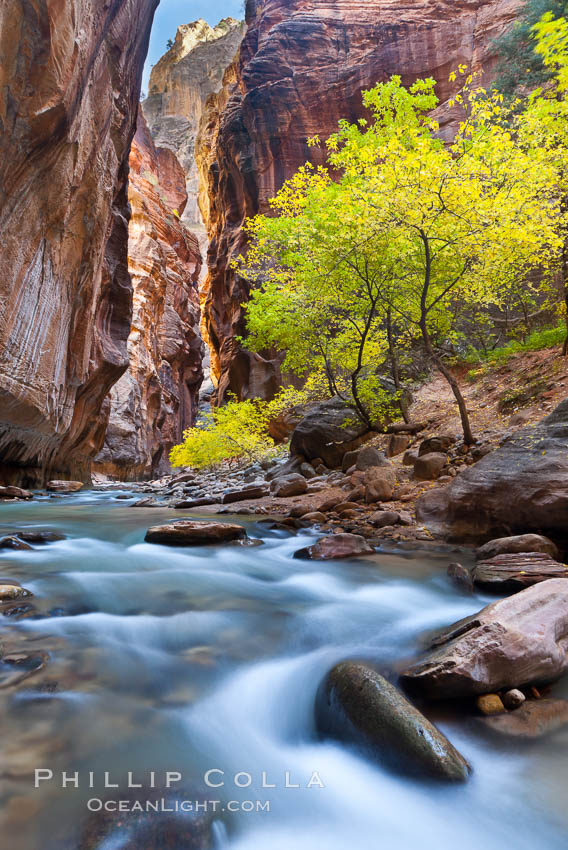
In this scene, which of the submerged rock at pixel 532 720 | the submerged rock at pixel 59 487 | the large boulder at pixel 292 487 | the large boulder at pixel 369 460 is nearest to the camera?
the submerged rock at pixel 532 720

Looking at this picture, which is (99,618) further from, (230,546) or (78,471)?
(78,471)

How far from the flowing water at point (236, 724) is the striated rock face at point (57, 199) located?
8.08 m

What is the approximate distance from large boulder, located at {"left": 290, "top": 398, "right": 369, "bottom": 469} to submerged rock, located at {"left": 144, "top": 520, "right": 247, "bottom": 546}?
6.20 meters

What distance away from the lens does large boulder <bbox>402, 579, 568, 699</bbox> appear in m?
2.24

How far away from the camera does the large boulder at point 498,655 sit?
224cm

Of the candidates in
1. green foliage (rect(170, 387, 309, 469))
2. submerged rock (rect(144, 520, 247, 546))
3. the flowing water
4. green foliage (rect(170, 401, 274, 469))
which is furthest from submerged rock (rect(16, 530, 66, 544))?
green foliage (rect(170, 401, 274, 469))

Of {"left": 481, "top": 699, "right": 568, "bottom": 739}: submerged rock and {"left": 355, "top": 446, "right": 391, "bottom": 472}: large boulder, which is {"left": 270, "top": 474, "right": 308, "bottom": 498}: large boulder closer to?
{"left": 355, "top": 446, "right": 391, "bottom": 472}: large boulder

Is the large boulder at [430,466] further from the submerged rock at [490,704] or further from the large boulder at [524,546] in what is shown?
the submerged rock at [490,704]

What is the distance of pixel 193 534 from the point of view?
5875mm

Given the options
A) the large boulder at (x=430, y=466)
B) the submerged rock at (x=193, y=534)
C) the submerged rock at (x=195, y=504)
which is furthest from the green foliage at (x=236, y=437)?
the submerged rock at (x=193, y=534)

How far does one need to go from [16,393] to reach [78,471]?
10.9 meters

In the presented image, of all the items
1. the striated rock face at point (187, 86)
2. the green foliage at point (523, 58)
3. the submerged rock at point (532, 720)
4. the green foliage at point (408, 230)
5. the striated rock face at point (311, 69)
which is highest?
the striated rock face at point (187, 86)

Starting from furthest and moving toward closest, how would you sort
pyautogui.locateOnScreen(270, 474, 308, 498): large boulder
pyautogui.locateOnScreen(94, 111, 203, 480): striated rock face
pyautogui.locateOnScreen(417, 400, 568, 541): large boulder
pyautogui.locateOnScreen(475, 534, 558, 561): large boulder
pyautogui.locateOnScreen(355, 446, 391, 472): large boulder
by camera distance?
pyautogui.locateOnScreen(94, 111, 203, 480): striated rock face < pyautogui.locateOnScreen(270, 474, 308, 498): large boulder < pyautogui.locateOnScreen(355, 446, 391, 472): large boulder < pyautogui.locateOnScreen(417, 400, 568, 541): large boulder < pyautogui.locateOnScreen(475, 534, 558, 561): large boulder

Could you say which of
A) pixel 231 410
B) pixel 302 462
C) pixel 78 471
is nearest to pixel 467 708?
pixel 302 462
